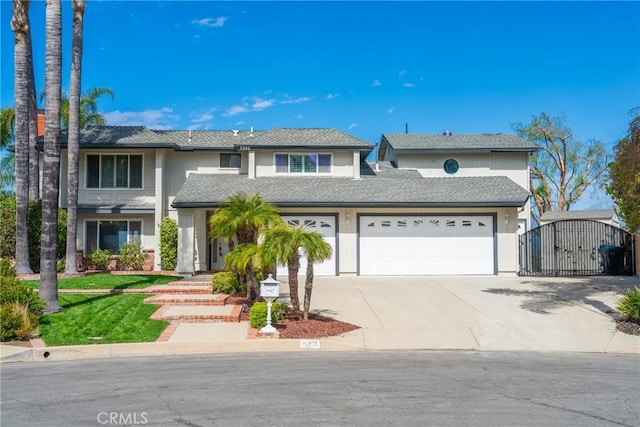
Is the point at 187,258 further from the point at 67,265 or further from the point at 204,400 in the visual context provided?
the point at 204,400

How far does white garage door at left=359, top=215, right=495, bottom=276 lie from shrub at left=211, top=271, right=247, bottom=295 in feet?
20.5

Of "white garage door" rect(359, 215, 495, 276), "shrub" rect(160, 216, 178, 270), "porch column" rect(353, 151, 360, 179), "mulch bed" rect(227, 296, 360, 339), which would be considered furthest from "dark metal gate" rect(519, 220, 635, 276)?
"shrub" rect(160, 216, 178, 270)

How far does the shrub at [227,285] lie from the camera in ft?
53.8

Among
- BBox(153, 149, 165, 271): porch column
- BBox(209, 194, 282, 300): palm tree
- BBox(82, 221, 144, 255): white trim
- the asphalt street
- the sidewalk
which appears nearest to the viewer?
the asphalt street

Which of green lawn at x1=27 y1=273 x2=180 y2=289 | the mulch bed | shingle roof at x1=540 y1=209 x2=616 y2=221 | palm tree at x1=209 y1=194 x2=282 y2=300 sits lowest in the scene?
the mulch bed

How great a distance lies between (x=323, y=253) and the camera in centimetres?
1259

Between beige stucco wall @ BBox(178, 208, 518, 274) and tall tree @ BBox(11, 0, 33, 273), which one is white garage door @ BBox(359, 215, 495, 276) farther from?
tall tree @ BBox(11, 0, 33, 273)

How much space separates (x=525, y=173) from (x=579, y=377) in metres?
20.3

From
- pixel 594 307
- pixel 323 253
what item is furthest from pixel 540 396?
pixel 594 307

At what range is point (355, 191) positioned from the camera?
22188mm

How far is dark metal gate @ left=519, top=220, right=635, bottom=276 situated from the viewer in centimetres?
2203

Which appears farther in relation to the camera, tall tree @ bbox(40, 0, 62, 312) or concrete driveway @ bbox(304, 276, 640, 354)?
tall tree @ bbox(40, 0, 62, 312)

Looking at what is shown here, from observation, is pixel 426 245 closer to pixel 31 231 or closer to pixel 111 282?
pixel 111 282

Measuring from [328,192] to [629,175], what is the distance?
35.9ft
